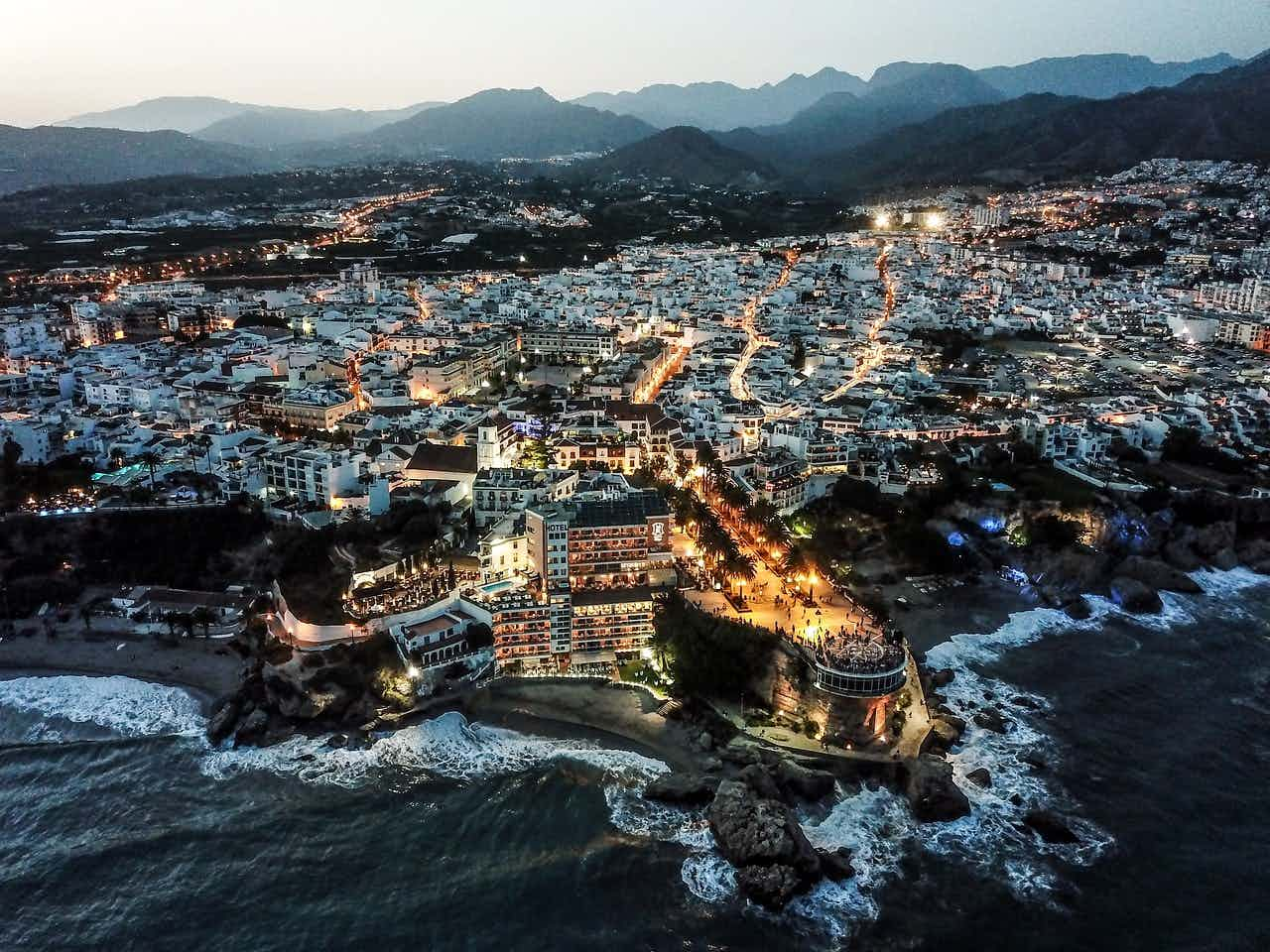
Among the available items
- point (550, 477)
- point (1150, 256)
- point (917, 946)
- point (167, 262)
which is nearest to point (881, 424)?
point (550, 477)

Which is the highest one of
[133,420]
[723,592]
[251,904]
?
[133,420]

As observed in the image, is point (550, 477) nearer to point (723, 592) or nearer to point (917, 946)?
point (723, 592)

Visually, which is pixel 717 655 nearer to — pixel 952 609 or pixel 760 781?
pixel 760 781

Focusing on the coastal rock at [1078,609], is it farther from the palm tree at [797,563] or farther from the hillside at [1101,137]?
the hillside at [1101,137]

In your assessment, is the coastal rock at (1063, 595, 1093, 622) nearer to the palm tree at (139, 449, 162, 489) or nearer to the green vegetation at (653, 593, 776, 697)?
the green vegetation at (653, 593, 776, 697)

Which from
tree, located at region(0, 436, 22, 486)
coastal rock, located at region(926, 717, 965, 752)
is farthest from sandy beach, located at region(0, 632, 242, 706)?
coastal rock, located at region(926, 717, 965, 752)

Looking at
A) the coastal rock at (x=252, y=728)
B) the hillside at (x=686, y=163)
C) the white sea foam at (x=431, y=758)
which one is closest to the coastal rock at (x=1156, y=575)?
the white sea foam at (x=431, y=758)

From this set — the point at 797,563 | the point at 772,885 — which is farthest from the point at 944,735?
the point at 797,563

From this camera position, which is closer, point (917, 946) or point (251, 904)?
point (917, 946)
